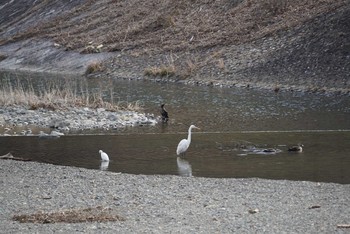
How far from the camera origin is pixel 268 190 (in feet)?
52.7

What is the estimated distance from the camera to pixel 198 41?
56750mm

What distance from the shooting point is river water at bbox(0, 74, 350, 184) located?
19.5m

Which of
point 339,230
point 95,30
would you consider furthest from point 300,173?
point 95,30

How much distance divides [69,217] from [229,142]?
11.4 meters

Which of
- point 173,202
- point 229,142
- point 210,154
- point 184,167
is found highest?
point 173,202

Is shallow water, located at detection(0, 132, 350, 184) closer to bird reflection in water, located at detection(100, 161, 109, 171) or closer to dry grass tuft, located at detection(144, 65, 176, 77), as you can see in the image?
bird reflection in water, located at detection(100, 161, 109, 171)

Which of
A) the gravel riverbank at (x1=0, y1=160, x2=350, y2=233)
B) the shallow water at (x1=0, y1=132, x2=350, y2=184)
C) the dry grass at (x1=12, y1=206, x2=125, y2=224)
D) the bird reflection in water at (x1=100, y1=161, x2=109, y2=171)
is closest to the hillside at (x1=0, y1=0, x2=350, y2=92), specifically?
the shallow water at (x1=0, y1=132, x2=350, y2=184)

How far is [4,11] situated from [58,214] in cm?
8325

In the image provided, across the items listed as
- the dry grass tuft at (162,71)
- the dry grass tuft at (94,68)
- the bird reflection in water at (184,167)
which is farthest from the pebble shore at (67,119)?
the dry grass tuft at (94,68)

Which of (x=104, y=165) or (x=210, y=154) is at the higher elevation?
(x=104, y=165)

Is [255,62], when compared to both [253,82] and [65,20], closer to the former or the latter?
[253,82]

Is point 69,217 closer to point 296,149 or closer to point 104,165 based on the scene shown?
point 104,165

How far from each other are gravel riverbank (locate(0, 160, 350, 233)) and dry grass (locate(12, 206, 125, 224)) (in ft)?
0.57

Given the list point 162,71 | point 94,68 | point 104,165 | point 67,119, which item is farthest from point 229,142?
point 94,68
